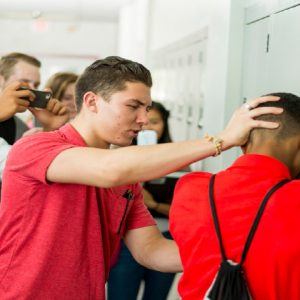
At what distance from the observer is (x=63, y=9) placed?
9.10 m

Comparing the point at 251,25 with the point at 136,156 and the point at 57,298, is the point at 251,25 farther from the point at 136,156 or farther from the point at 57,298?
the point at 57,298

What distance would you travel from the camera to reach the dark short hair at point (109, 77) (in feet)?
4.93

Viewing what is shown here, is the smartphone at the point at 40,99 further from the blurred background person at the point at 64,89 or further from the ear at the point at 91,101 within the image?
the blurred background person at the point at 64,89

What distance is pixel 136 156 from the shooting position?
125 centimetres

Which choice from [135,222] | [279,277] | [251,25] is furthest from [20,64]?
Answer: [279,277]

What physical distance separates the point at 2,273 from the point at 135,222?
450mm

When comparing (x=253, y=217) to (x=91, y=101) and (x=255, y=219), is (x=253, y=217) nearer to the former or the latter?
(x=255, y=219)

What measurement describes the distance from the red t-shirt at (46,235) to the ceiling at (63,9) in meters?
7.11

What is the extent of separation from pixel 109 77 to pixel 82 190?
13.7 inches

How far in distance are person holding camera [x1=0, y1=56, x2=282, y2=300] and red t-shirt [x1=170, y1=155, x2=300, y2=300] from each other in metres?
0.10

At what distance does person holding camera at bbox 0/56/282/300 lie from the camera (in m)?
1.28

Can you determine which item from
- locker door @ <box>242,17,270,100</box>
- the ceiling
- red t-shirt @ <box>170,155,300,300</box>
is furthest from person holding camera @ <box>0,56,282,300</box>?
the ceiling

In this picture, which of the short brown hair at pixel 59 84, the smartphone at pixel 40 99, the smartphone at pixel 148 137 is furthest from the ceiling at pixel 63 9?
the smartphone at pixel 40 99

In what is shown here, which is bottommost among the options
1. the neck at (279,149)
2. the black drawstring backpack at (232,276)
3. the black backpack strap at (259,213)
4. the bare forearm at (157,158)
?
the black drawstring backpack at (232,276)
